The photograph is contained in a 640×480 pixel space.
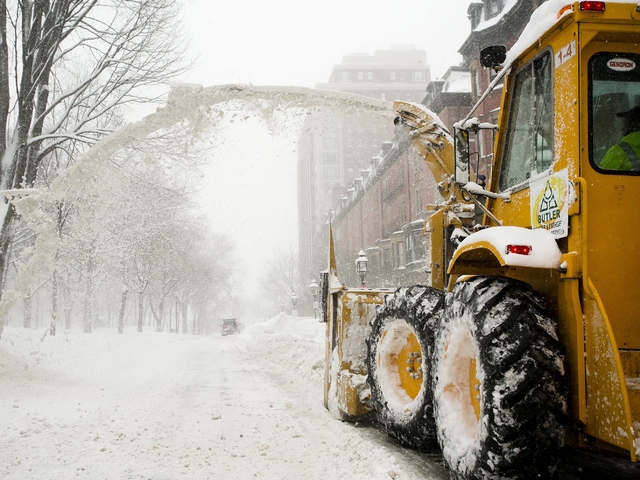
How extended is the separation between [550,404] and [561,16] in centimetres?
218

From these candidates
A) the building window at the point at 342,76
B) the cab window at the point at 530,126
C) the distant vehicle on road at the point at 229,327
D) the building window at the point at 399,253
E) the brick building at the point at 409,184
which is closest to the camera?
the cab window at the point at 530,126

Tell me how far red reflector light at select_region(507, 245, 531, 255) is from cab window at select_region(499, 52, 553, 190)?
655mm

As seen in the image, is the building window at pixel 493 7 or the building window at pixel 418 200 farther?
the building window at pixel 418 200

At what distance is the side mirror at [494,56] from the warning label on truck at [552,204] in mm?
976

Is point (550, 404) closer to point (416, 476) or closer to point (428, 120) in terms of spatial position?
point (416, 476)

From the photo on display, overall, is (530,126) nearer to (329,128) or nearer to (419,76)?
(329,128)

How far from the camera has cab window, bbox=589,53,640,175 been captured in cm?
296

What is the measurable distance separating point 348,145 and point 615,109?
82.8 m

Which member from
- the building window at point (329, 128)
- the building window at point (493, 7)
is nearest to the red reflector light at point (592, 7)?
the building window at point (329, 128)

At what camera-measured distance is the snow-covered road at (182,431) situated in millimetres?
4324

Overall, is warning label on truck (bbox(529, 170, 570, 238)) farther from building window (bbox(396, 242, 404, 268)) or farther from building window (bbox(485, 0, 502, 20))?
building window (bbox(396, 242, 404, 268))

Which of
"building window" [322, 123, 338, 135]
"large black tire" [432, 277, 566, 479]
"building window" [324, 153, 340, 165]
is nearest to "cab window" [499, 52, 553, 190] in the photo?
"large black tire" [432, 277, 566, 479]

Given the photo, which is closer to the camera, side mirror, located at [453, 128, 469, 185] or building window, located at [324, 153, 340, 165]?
side mirror, located at [453, 128, 469, 185]

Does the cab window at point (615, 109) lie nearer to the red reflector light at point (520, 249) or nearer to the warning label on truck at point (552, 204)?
the warning label on truck at point (552, 204)
